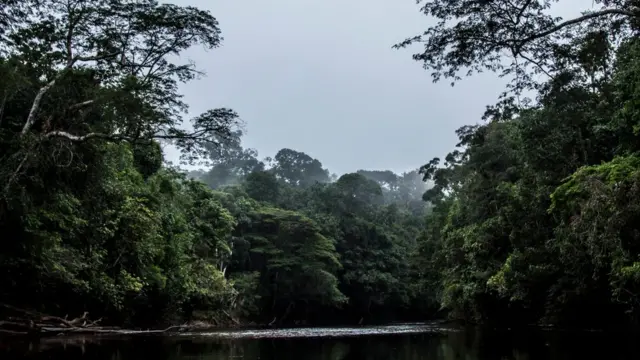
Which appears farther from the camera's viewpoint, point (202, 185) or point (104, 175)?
point (202, 185)

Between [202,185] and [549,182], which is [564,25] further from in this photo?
[202,185]

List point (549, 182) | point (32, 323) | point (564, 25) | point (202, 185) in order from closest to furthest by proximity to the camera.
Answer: point (564, 25)
point (32, 323)
point (549, 182)
point (202, 185)

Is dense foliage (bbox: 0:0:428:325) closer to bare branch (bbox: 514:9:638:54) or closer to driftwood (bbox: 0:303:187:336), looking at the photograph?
driftwood (bbox: 0:303:187:336)

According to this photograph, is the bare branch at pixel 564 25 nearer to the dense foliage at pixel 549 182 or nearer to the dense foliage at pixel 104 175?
the dense foliage at pixel 549 182

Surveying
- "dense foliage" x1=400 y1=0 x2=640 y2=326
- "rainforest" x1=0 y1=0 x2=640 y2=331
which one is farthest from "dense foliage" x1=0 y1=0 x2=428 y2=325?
"dense foliage" x1=400 y1=0 x2=640 y2=326

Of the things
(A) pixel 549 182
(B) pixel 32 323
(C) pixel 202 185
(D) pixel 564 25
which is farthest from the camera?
(C) pixel 202 185

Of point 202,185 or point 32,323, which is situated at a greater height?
point 202,185

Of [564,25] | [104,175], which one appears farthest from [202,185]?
[564,25]

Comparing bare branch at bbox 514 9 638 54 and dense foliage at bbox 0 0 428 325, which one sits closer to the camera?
bare branch at bbox 514 9 638 54

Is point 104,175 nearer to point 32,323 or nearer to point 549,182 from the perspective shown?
point 32,323

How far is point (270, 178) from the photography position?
5219cm

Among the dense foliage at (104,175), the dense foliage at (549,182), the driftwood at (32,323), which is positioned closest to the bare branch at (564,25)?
the dense foliage at (549,182)

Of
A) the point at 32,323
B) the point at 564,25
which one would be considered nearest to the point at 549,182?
the point at 564,25

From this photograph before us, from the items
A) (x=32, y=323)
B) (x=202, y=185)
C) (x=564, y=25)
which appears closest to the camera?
(x=564, y=25)
